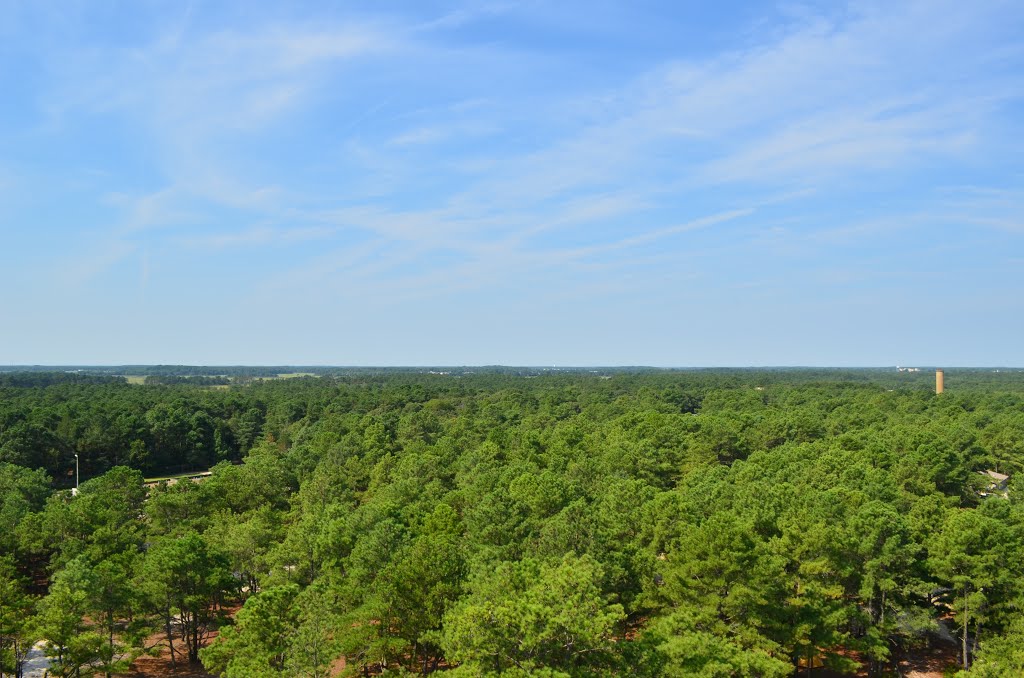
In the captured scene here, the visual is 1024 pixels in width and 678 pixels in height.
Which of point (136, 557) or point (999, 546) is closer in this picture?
point (999, 546)

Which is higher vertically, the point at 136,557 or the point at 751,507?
the point at 751,507

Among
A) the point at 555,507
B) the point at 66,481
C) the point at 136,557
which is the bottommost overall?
the point at 66,481

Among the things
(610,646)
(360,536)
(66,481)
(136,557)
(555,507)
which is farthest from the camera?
(66,481)

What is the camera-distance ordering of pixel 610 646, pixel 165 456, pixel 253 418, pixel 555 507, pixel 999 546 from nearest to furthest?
1. pixel 610 646
2. pixel 999 546
3. pixel 555 507
4. pixel 165 456
5. pixel 253 418

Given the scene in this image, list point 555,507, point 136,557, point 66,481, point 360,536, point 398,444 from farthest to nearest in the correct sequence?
point 66,481 → point 398,444 → point 555,507 → point 136,557 → point 360,536

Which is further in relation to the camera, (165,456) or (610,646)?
(165,456)

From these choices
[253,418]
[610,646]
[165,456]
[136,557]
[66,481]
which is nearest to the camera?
[610,646]

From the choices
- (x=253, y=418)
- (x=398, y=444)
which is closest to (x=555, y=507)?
(x=398, y=444)

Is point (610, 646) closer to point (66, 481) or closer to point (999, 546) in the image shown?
point (999, 546)

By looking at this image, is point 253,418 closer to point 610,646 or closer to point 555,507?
point 555,507

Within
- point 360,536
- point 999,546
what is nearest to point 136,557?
point 360,536
